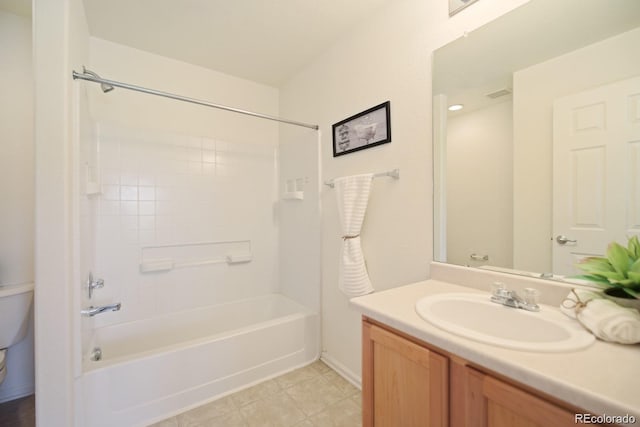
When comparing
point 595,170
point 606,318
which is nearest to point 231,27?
point 595,170

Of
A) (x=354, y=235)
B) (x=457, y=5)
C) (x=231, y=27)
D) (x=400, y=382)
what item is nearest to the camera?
(x=400, y=382)

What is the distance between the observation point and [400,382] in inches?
34.6

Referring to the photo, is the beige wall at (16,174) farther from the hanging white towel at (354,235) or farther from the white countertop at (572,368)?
the white countertop at (572,368)

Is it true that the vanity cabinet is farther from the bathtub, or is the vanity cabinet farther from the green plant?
the bathtub

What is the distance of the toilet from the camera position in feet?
4.91

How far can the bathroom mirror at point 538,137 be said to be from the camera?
85cm

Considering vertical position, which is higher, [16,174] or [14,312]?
[16,174]

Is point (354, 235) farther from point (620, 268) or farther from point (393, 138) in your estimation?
point (620, 268)

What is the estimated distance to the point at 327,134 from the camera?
6.66 feet

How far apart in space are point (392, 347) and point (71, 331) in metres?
1.43

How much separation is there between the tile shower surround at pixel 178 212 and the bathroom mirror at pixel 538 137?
5.73ft

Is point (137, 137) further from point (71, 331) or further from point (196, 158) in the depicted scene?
point (71, 331)

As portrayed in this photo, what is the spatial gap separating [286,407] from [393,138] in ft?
5.78

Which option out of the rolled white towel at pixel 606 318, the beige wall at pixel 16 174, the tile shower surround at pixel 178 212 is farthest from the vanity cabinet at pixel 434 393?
the beige wall at pixel 16 174
